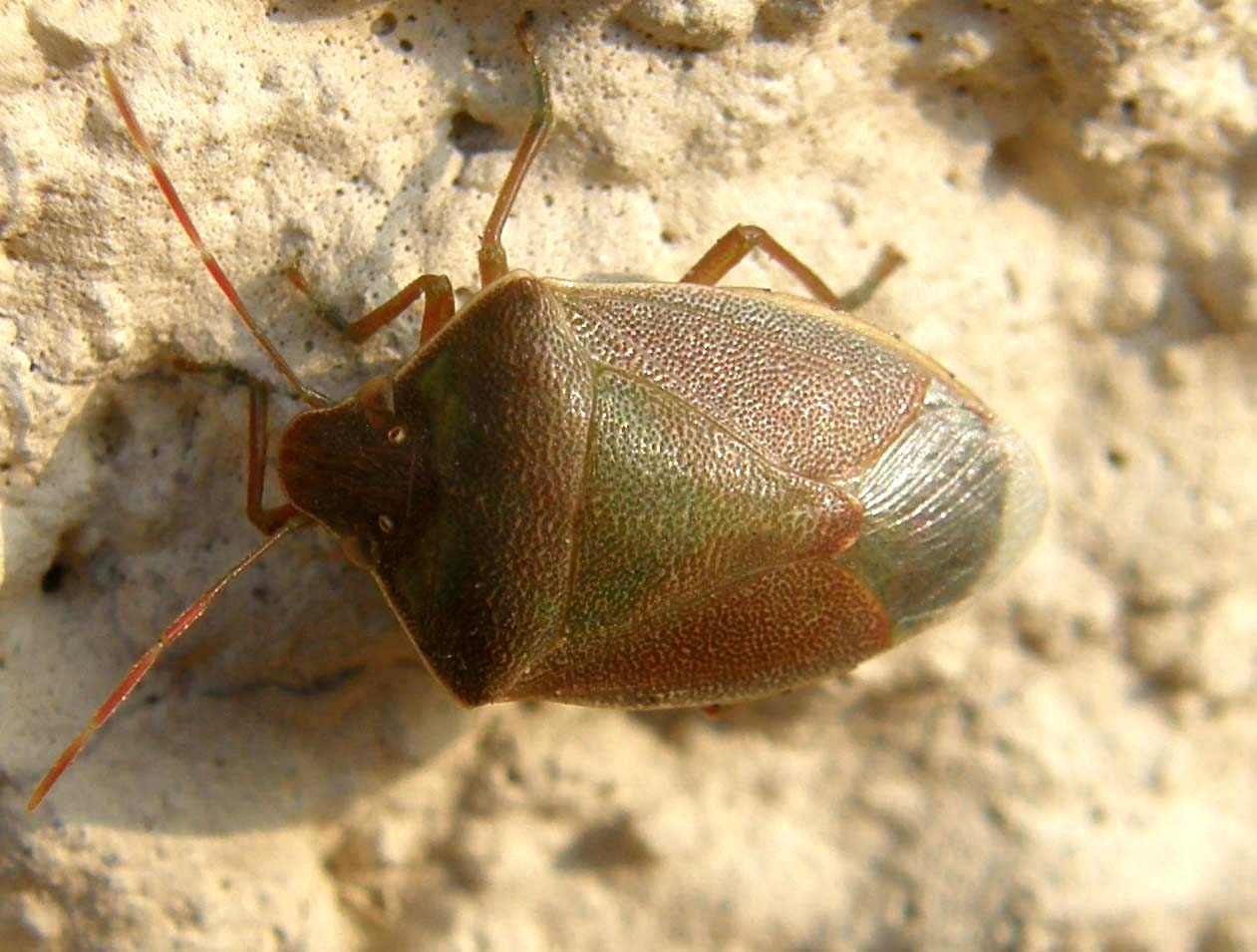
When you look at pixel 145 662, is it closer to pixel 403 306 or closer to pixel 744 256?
pixel 403 306

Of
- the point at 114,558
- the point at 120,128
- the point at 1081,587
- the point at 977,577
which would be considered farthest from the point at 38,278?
the point at 1081,587

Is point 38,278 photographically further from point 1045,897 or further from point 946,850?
point 1045,897

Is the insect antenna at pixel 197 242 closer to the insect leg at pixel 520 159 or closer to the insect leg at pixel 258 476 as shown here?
the insect leg at pixel 258 476

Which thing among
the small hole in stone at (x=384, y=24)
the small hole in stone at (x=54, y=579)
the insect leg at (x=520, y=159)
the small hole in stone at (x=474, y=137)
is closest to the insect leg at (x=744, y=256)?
the insect leg at (x=520, y=159)

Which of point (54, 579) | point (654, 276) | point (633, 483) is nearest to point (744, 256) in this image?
point (654, 276)

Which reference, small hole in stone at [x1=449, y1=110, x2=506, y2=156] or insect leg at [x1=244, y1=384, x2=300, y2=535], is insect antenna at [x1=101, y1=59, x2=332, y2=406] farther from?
small hole in stone at [x1=449, y1=110, x2=506, y2=156]

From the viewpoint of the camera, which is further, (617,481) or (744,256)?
(744,256)
